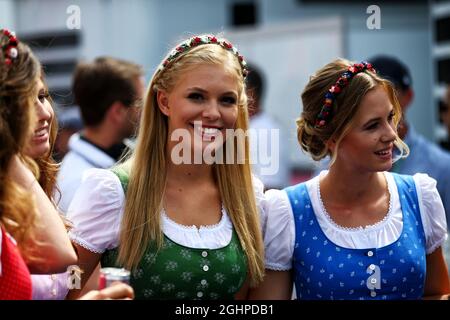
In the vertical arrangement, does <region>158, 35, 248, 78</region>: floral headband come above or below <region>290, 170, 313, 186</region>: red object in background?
above

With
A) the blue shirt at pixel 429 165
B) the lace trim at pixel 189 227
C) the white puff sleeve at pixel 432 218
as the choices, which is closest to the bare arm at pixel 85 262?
the lace trim at pixel 189 227

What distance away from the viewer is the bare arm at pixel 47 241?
2.15 metres

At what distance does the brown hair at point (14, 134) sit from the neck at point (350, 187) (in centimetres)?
111

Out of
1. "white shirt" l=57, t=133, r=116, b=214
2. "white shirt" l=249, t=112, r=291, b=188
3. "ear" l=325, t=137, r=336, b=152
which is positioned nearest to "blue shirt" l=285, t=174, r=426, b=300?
"ear" l=325, t=137, r=336, b=152

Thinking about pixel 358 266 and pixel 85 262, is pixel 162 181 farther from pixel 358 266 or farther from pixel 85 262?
pixel 358 266

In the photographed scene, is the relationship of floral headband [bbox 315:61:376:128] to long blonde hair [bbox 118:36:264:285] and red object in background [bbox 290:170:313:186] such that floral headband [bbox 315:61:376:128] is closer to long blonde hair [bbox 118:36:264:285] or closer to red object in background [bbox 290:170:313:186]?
long blonde hair [bbox 118:36:264:285]

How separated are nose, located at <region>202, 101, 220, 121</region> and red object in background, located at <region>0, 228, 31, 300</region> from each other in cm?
81

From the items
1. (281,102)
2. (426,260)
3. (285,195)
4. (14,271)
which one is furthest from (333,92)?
(281,102)

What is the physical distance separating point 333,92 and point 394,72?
4.71 feet

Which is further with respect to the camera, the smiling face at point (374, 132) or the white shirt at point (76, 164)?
the white shirt at point (76, 164)

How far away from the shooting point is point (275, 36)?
7.96 meters

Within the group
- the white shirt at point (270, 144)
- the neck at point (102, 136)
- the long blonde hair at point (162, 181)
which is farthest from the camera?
the white shirt at point (270, 144)

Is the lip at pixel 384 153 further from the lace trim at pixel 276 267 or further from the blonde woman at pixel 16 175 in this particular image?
the blonde woman at pixel 16 175

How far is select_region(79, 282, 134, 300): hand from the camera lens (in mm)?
2037
